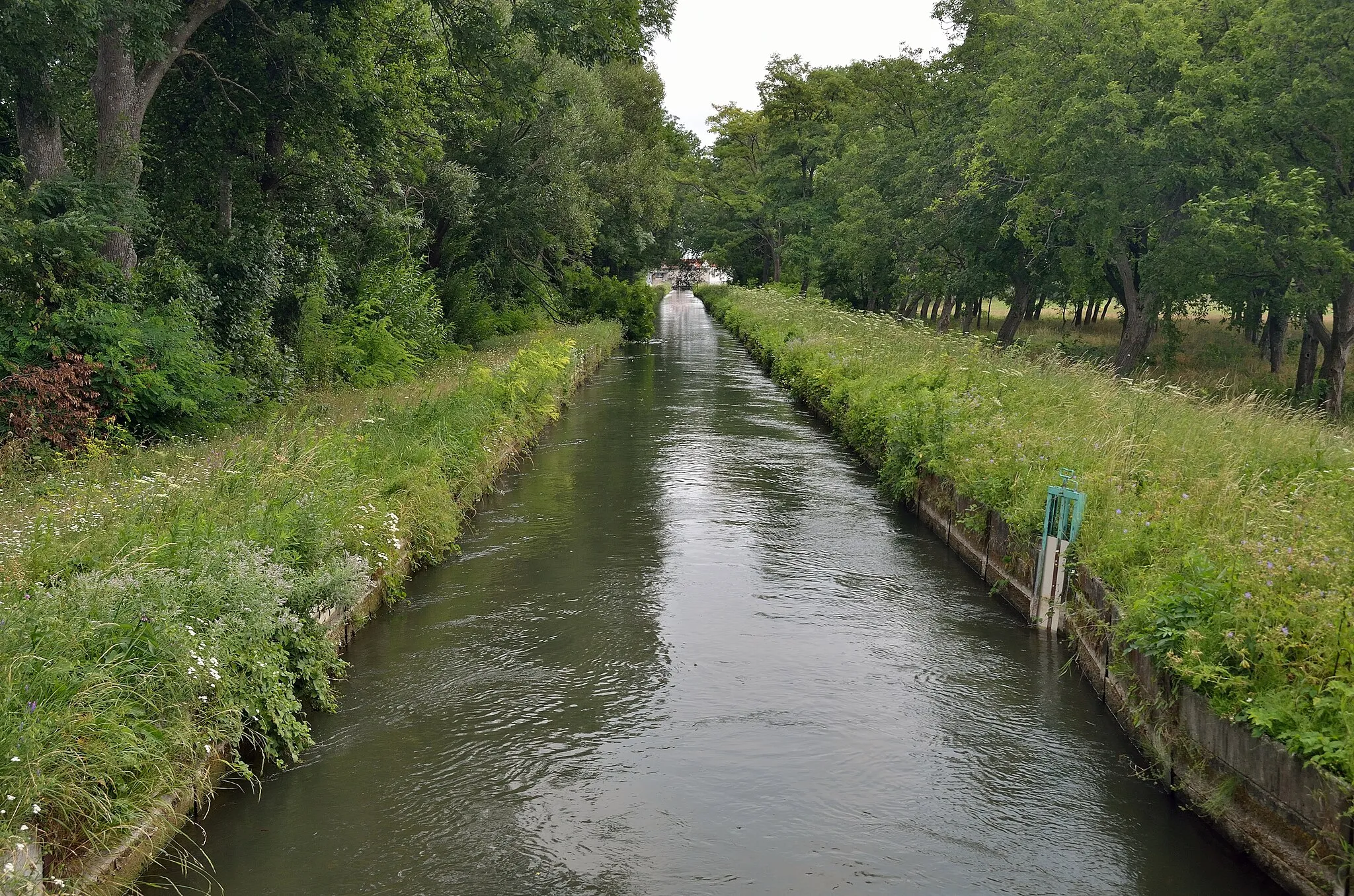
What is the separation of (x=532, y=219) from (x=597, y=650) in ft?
79.4

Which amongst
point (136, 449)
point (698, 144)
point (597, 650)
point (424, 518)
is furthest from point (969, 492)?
point (698, 144)

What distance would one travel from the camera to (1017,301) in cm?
3766

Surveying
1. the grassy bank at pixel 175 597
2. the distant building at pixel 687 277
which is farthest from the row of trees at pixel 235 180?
the distant building at pixel 687 277

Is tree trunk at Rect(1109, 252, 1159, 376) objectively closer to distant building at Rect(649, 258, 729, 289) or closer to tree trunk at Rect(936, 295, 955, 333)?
tree trunk at Rect(936, 295, 955, 333)

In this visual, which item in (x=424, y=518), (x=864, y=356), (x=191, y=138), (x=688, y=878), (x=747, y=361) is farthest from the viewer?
(x=747, y=361)

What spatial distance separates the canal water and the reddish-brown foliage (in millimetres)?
4458

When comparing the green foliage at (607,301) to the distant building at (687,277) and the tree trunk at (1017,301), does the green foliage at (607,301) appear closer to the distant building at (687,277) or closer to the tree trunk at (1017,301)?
the tree trunk at (1017,301)

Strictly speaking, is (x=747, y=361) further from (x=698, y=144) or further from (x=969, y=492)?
(x=698, y=144)

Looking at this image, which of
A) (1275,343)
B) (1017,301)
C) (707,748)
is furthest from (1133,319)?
(707,748)

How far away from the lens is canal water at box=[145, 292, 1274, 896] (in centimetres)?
560

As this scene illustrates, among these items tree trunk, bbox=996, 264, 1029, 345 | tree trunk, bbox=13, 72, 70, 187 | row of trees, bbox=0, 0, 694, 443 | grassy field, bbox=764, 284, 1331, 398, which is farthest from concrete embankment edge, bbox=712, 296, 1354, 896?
tree trunk, bbox=996, 264, 1029, 345

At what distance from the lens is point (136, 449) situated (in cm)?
1104

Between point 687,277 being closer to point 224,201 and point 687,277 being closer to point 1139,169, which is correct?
point 1139,169

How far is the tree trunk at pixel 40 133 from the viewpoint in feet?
42.9
